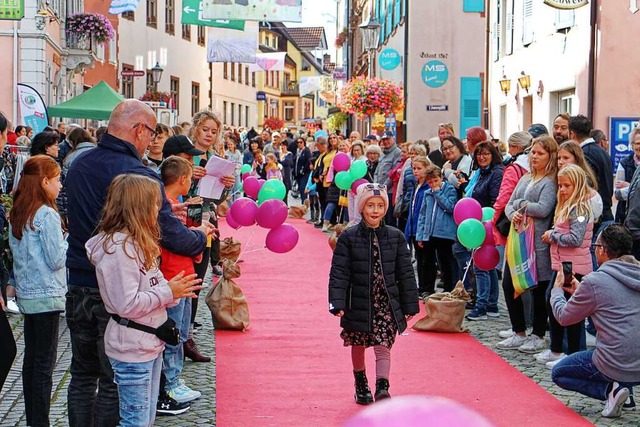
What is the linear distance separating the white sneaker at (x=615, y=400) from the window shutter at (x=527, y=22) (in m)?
14.4

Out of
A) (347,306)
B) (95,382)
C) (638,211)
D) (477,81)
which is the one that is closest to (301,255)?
(638,211)

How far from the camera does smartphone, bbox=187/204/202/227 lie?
6.45 m

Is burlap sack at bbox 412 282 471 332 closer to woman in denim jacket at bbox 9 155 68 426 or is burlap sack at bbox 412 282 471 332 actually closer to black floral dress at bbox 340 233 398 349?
black floral dress at bbox 340 233 398 349

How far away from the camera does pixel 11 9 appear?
18.3 m

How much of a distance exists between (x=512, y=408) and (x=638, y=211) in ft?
8.41

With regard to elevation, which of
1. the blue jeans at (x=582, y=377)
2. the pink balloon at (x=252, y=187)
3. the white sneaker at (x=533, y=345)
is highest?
the pink balloon at (x=252, y=187)

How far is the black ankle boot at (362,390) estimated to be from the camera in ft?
23.6

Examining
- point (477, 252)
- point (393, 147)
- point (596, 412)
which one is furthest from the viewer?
point (393, 147)

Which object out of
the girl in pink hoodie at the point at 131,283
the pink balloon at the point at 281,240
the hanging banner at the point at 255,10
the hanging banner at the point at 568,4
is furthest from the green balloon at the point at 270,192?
the hanging banner at the point at 255,10

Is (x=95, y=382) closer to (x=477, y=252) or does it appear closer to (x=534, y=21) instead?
(x=477, y=252)

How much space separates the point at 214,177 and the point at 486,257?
301 cm

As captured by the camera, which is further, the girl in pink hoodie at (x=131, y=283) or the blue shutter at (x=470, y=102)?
the blue shutter at (x=470, y=102)

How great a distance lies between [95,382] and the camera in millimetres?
5367

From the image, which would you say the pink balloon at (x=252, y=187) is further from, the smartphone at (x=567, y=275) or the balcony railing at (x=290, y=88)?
the balcony railing at (x=290, y=88)
